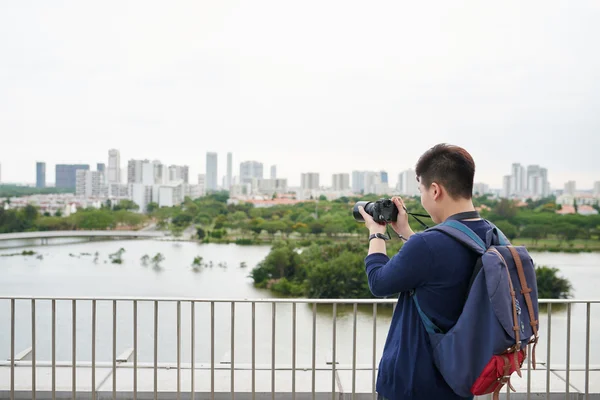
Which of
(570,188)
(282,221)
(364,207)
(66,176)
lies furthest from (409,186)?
(66,176)

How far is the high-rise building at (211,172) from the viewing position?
1534cm

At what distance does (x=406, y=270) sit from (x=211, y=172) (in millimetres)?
15454

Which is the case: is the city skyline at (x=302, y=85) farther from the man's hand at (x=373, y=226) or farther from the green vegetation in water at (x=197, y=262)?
the man's hand at (x=373, y=226)

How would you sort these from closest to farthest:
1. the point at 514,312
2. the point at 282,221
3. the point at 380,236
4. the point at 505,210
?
1. the point at 514,312
2. the point at 380,236
3. the point at 505,210
4. the point at 282,221

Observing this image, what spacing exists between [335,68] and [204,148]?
19.5ft

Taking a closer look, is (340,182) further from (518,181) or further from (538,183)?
(538,183)

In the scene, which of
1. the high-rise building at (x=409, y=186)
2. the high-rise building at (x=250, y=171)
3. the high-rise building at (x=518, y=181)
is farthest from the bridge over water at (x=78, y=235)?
the high-rise building at (x=518, y=181)

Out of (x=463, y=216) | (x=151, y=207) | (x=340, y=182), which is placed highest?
(x=340, y=182)

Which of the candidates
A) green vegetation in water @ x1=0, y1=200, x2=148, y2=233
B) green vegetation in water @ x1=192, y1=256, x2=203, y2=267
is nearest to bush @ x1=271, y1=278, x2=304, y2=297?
green vegetation in water @ x1=192, y1=256, x2=203, y2=267

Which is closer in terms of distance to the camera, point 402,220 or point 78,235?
point 402,220

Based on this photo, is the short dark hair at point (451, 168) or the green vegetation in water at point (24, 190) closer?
the short dark hair at point (451, 168)

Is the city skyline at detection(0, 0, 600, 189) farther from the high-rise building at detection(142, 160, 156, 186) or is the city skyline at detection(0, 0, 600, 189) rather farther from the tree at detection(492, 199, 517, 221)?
the high-rise building at detection(142, 160, 156, 186)

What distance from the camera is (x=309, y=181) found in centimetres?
1389

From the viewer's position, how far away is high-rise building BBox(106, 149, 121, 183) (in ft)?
43.1
